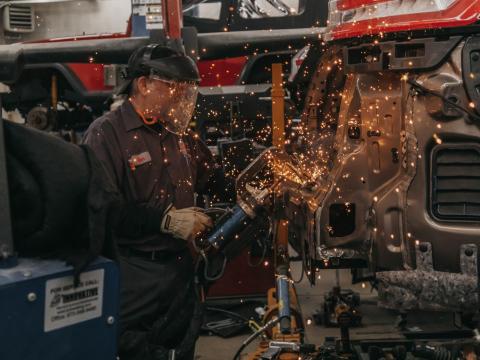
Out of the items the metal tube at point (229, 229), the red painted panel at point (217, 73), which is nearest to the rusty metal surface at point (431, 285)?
the metal tube at point (229, 229)

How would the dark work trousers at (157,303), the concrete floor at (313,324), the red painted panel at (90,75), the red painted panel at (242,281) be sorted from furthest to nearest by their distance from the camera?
the red painted panel at (90,75) < the red painted panel at (242,281) < the concrete floor at (313,324) < the dark work trousers at (157,303)

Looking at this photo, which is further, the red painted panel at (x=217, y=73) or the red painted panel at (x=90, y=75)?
the red painted panel at (x=90, y=75)

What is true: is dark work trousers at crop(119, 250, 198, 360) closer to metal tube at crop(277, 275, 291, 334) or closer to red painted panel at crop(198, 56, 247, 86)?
metal tube at crop(277, 275, 291, 334)

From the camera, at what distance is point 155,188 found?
3443 mm

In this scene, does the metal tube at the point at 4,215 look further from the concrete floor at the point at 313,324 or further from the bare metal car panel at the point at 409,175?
the concrete floor at the point at 313,324

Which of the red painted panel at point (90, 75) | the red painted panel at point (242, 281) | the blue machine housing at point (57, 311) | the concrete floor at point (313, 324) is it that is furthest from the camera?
the red painted panel at point (90, 75)

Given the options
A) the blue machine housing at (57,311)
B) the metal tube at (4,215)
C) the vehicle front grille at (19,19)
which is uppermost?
the vehicle front grille at (19,19)

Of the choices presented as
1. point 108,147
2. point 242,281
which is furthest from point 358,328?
point 108,147

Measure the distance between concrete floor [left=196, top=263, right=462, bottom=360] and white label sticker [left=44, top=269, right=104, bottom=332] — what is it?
9.39ft

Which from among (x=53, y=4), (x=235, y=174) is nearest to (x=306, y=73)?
(x=235, y=174)

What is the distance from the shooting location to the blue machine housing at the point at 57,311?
152 centimetres

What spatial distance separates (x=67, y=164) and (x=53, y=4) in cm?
1135

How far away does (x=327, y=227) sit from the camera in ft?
12.5

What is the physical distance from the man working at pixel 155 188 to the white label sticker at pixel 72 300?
1.57 m
